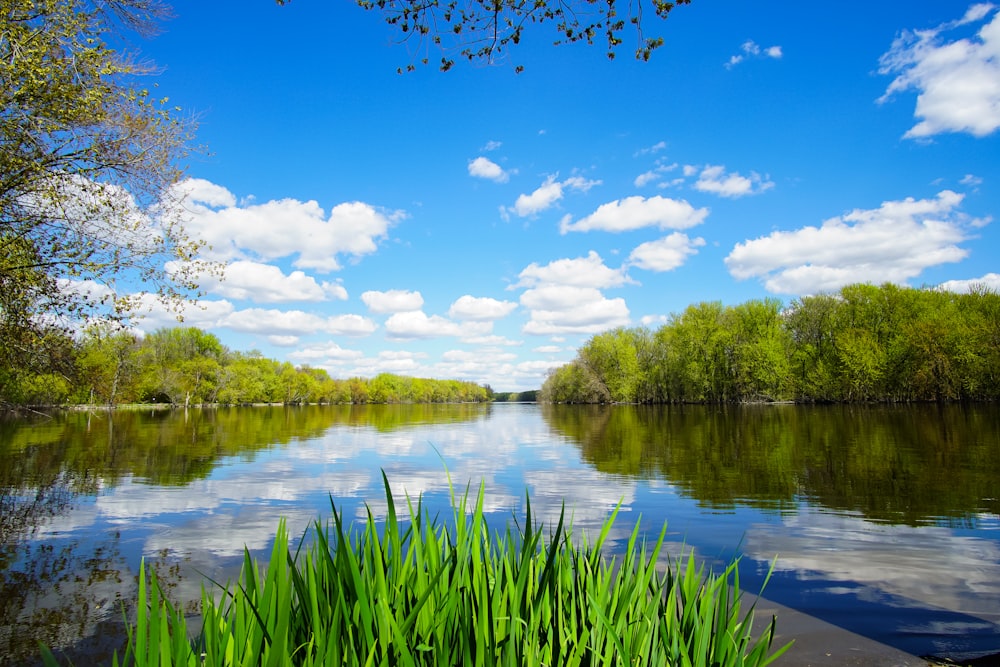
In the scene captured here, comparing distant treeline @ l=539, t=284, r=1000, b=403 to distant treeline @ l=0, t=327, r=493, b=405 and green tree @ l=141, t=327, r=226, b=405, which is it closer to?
distant treeline @ l=0, t=327, r=493, b=405

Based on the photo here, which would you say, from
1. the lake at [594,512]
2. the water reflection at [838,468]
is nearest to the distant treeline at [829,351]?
the water reflection at [838,468]

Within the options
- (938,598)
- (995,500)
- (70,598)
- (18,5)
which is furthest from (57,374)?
(995,500)

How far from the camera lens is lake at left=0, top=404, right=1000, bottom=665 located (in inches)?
266

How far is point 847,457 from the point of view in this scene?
20.2 m

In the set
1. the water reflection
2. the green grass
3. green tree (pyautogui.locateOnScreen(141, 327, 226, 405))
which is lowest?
the water reflection

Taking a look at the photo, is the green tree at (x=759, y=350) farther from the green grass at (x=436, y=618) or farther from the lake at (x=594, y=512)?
the green grass at (x=436, y=618)

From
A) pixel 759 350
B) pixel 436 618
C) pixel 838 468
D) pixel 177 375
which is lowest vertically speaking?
pixel 838 468

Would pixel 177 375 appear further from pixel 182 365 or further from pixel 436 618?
pixel 436 618

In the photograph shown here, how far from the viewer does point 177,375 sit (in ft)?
313

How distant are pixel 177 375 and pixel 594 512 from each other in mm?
102317

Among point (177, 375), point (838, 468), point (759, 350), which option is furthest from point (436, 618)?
point (177, 375)

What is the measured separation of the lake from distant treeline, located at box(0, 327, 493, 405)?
9.19ft

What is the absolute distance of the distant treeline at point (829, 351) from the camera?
6203 cm

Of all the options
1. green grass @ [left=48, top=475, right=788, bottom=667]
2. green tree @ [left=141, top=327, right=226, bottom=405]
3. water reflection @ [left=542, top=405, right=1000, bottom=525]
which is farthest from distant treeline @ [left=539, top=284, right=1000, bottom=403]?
green tree @ [left=141, top=327, right=226, bottom=405]
